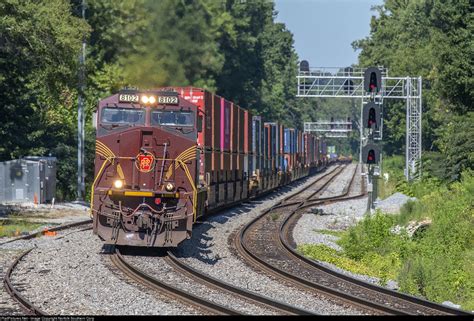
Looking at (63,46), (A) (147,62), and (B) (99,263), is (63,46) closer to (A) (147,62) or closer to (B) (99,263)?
(A) (147,62)

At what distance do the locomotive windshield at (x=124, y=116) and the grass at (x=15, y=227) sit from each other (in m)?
5.58

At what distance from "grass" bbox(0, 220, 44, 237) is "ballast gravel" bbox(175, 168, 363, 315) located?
4.95 meters

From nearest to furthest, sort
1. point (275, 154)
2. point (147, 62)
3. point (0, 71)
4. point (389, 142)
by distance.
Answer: point (0, 71), point (147, 62), point (275, 154), point (389, 142)

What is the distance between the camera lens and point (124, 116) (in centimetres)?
2056

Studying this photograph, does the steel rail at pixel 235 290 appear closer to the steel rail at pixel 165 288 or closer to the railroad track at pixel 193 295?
the railroad track at pixel 193 295

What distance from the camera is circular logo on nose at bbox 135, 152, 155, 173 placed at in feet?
63.9

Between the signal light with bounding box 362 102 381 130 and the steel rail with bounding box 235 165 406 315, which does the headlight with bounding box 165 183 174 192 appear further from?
the signal light with bounding box 362 102 381 130

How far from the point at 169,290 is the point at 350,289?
3496mm

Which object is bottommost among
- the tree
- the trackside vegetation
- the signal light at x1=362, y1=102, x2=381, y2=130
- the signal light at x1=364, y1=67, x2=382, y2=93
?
the trackside vegetation

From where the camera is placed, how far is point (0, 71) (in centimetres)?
3447

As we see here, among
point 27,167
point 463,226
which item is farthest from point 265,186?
point 463,226

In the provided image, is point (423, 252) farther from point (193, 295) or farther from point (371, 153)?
point (193, 295)

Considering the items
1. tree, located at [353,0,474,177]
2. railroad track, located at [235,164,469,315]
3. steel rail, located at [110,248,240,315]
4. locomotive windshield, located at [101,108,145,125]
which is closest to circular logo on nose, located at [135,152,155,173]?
locomotive windshield, located at [101,108,145,125]

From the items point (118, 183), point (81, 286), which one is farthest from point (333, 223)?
point (81, 286)
